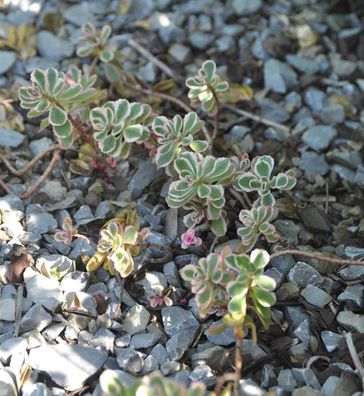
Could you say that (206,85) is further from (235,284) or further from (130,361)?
(130,361)

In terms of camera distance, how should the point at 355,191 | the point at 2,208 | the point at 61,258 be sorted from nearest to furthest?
the point at 61,258, the point at 2,208, the point at 355,191

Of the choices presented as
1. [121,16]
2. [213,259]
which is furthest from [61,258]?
[121,16]

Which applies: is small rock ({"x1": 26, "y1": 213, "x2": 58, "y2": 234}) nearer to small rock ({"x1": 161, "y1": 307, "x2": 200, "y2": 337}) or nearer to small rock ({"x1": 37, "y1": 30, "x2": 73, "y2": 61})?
small rock ({"x1": 161, "y1": 307, "x2": 200, "y2": 337})

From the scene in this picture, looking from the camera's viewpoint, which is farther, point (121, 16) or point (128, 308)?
point (121, 16)

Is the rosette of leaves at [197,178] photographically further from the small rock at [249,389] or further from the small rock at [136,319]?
the small rock at [249,389]

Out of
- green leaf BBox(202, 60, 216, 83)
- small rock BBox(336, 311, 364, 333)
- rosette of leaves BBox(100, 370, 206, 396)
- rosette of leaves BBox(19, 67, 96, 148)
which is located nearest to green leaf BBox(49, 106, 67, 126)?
rosette of leaves BBox(19, 67, 96, 148)

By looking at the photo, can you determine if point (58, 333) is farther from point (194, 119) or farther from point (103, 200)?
point (194, 119)

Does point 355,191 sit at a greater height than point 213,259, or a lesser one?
lesser
